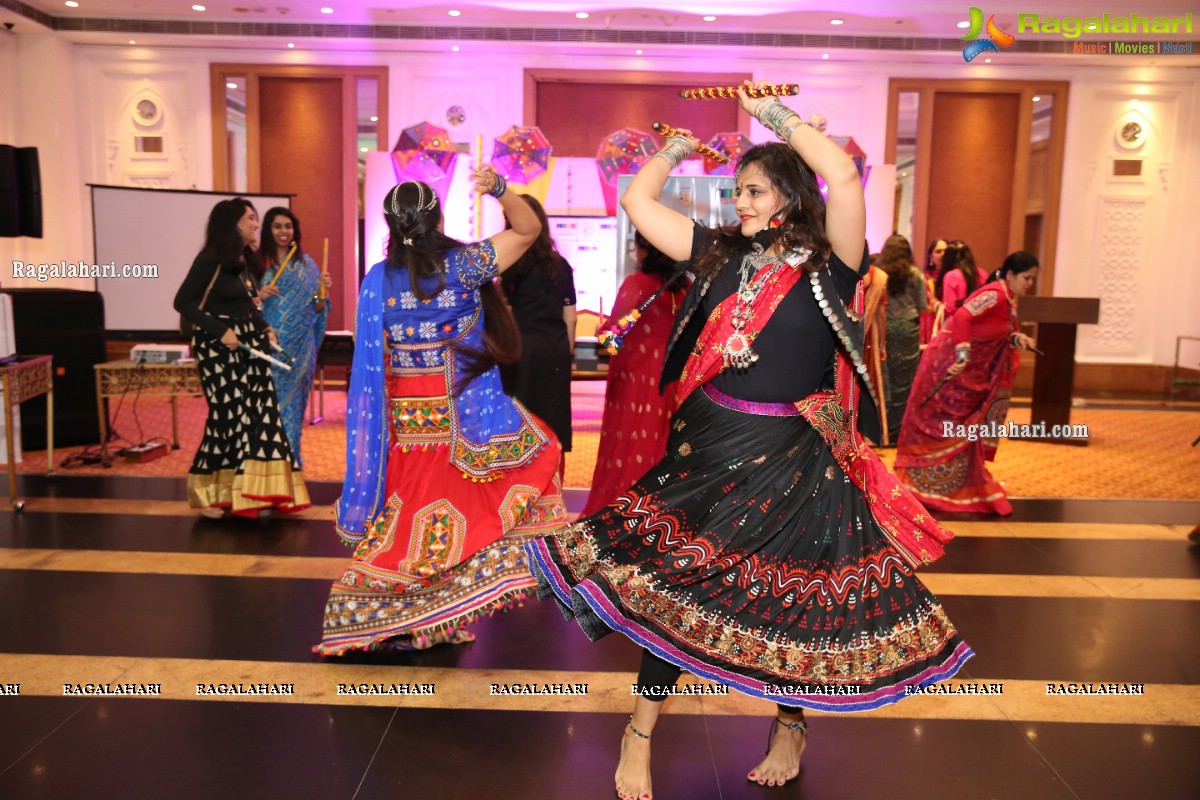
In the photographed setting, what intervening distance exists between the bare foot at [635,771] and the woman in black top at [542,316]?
89.3 inches

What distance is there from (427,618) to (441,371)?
2.46 feet

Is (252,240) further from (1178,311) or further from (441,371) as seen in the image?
(1178,311)

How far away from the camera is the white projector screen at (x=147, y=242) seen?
304 inches

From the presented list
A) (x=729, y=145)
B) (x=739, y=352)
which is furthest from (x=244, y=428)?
(x=729, y=145)

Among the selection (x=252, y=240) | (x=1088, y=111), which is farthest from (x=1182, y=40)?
(x=252, y=240)

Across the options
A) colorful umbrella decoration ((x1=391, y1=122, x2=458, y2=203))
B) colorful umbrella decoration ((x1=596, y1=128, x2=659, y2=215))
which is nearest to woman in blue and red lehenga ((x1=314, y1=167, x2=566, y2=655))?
colorful umbrella decoration ((x1=596, y1=128, x2=659, y2=215))

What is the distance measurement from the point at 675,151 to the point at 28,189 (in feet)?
19.0

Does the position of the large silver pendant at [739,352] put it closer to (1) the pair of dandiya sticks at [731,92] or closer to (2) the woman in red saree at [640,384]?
(1) the pair of dandiya sticks at [731,92]

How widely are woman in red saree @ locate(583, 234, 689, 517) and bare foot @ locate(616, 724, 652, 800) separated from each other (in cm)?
174

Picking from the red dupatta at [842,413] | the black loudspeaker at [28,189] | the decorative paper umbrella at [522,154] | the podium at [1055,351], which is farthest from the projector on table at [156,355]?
the podium at [1055,351]

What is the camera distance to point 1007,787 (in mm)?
2260

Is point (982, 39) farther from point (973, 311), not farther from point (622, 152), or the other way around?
point (973, 311)

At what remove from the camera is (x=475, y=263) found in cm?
284

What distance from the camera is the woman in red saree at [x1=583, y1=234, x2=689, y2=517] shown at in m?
3.76
